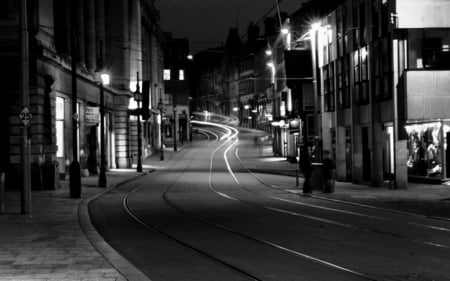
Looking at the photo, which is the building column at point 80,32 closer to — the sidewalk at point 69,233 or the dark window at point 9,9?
the dark window at point 9,9

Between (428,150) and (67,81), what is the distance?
20623mm

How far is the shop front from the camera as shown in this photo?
30203 millimetres

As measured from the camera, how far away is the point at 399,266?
1079cm

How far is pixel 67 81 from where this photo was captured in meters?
38.7

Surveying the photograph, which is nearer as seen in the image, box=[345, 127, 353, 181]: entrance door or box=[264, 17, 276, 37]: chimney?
box=[345, 127, 353, 181]: entrance door

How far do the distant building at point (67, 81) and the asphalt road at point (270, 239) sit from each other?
827 centimetres

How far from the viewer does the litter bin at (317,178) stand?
29656 millimetres

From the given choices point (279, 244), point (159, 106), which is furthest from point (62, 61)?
point (159, 106)

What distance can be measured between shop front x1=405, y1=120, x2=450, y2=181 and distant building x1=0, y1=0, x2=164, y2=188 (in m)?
16.8

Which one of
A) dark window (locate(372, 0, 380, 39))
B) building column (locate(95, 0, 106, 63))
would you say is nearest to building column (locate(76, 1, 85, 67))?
building column (locate(95, 0, 106, 63))

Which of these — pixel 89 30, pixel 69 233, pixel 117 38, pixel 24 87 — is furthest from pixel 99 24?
pixel 69 233

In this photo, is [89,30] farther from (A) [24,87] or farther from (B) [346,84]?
(A) [24,87]

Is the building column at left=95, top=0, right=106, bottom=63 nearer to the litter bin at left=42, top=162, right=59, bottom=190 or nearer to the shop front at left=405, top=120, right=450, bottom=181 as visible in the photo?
the litter bin at left=42, top=162, right=59, bottom=190

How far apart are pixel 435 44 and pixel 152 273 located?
23.5 meters
